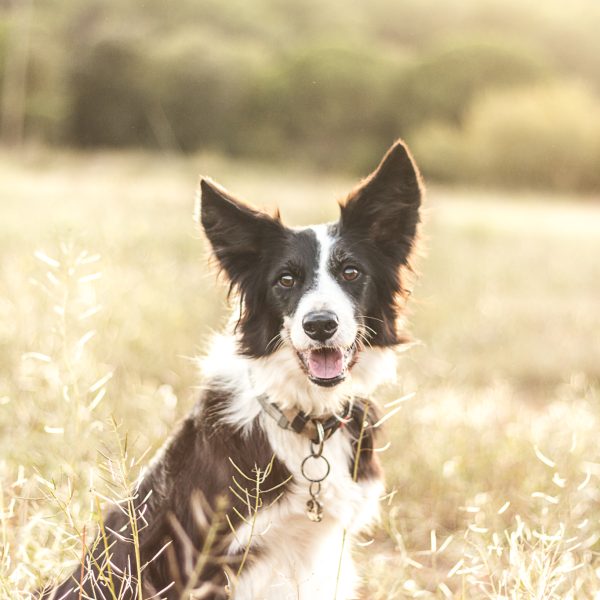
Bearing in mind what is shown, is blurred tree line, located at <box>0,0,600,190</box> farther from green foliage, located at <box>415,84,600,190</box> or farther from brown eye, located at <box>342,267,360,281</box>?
brown eye, located at <box>342,267,360,281</box>

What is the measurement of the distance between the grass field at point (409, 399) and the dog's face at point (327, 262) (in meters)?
0.16

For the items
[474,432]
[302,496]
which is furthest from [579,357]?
[302,496]

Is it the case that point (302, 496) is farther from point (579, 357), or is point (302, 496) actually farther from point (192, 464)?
point (579, 357)

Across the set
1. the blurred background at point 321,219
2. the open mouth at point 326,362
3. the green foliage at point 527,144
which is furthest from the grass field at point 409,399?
the green foliage at point 527,144

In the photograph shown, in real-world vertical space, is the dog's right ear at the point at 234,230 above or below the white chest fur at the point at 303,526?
above

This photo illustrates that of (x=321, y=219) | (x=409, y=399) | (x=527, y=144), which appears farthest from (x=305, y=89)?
(x=409, y=399)

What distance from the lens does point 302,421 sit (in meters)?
3.07

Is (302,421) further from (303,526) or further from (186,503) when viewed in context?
(186,503)

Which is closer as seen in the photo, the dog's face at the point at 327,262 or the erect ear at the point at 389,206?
the dog's face at the point at 327,262

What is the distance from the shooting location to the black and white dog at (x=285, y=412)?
2791 mm

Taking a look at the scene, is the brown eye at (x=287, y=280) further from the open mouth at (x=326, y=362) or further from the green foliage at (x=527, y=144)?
the green foliage at (x=527, y=144)

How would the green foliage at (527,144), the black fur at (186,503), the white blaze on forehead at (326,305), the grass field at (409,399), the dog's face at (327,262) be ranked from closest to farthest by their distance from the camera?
the black fur at (186,503)
the grass field at (409,399)
the white blaze on forehead at (326,305)
the dog's face at (327,262)
the green foliage at (527,144)

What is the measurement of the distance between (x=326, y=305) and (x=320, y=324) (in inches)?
3.3

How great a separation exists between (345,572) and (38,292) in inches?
161
